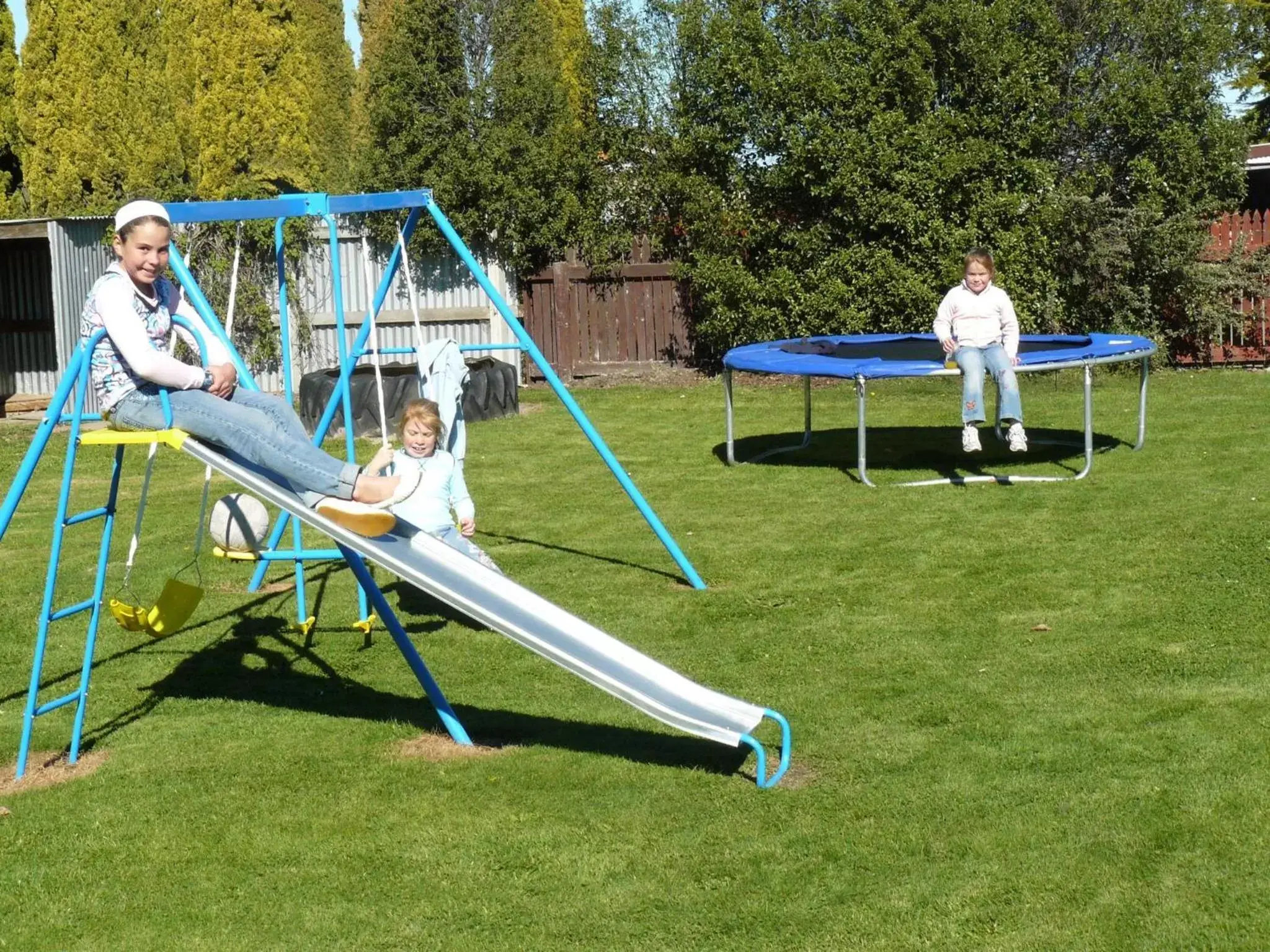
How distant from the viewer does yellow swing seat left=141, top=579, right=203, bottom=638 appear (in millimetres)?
5867

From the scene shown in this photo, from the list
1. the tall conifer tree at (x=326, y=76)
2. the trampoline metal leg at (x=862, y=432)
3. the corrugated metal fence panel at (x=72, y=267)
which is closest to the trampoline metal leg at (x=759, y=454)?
the trampoline metal leg at (x=862, y=432)

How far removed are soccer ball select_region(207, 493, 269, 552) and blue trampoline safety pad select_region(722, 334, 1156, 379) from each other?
4545 millimetres

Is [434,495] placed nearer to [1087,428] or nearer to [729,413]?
[729,413]

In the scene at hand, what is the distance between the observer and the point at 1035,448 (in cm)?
1190

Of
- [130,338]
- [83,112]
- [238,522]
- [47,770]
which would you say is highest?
[83,112]

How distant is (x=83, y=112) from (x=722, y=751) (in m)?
20.9

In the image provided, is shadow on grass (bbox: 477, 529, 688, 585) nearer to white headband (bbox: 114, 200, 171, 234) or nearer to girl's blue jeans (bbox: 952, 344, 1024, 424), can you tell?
girl's blue jeans (bbox: 952, 344, 1024, 424)

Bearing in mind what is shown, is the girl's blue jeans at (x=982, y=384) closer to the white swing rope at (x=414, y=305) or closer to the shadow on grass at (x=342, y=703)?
the white swing rope at (x=414, y=305)

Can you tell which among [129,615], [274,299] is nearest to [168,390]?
[129,615]

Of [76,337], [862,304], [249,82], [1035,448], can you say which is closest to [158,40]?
[249,82]

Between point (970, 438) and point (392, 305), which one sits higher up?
point (392, 305)

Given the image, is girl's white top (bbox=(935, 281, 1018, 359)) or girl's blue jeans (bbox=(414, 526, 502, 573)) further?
girl's white top (bbox=(935, 281, 1018, 359))

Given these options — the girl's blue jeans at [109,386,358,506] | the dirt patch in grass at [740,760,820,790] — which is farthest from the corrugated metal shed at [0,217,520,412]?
the dirt patch in grass at [740,760,820,790]

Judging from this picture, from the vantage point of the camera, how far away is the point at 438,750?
561 centimetres
